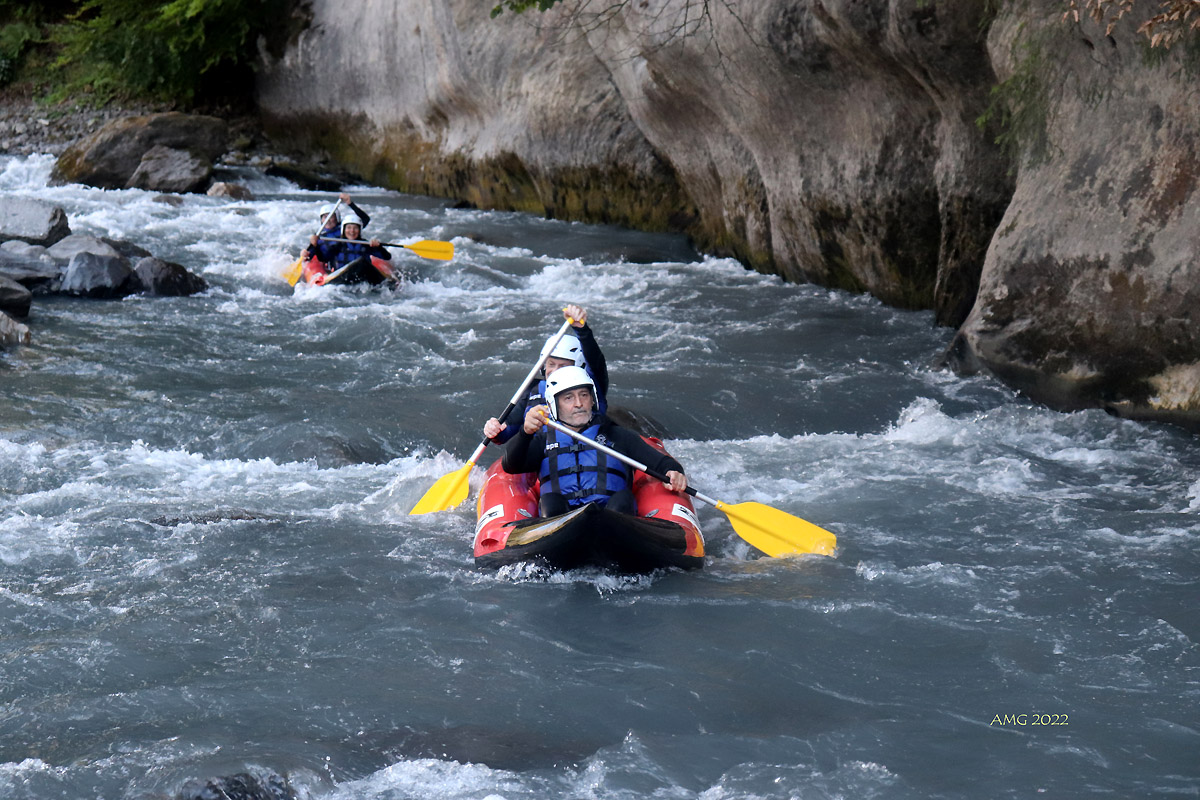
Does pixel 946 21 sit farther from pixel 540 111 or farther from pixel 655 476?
pixel 540 111

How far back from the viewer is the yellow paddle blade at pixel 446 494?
5.97 m

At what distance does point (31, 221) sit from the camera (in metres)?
12.1

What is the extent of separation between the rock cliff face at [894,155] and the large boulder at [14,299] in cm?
560

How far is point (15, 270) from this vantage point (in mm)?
10680

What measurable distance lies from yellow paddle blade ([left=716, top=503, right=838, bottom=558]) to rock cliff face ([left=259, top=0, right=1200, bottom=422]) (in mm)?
2791

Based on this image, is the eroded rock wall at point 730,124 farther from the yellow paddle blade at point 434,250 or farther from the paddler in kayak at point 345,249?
the paddler in kayak at point 345,249

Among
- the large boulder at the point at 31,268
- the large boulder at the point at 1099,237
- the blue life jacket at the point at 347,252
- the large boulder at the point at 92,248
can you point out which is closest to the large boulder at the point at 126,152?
the large boulder at the point at 92,248

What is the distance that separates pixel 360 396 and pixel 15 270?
455cm

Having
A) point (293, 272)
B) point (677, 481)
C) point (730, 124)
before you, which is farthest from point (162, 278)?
point (677, 481)

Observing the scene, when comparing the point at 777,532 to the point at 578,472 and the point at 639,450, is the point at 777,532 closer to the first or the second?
the point at 639,450

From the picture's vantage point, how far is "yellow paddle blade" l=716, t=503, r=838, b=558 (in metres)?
5.36

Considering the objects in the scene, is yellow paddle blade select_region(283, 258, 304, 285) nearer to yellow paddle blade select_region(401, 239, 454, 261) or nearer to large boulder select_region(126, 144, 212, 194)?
yellow paddle blade select_region(401, 239, 454, 261)

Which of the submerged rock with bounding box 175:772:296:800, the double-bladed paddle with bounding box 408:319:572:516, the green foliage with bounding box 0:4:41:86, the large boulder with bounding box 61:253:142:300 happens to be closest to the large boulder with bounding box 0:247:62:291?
the large boulder with bounding box 61:253:142:300

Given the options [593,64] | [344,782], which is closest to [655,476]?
[344,782]
